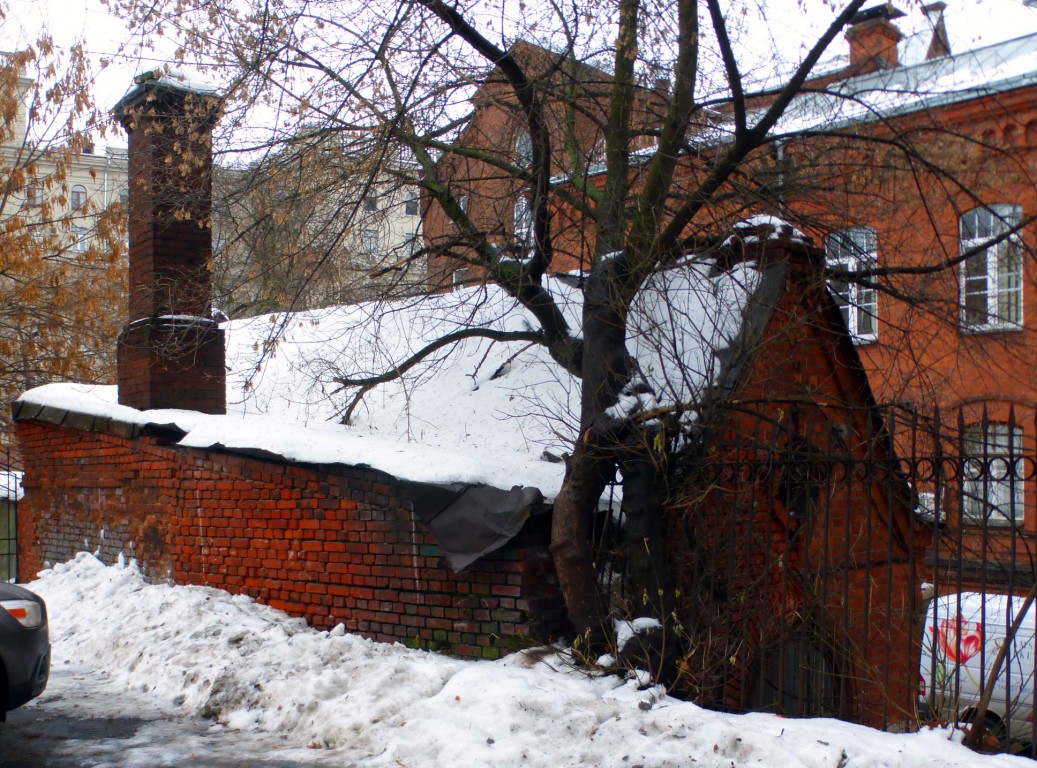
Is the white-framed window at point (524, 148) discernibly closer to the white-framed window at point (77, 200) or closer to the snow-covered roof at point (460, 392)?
the snow-covered roof at point (460, 392)

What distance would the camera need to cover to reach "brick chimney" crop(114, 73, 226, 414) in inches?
362

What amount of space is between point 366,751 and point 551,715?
105 centimetres

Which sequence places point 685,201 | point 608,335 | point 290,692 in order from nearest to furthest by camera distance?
point 290,692 → point 608,335 → point 685,201

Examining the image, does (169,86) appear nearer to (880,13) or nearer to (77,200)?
(880,13)

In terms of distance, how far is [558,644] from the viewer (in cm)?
643

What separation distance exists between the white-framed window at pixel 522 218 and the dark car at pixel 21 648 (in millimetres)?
3956

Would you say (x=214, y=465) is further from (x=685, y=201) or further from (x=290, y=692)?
(x=685, y=201)

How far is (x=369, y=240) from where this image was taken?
9.12 meters

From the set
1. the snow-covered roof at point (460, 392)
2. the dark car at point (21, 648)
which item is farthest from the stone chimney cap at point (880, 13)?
the dark car at point (21, 648)

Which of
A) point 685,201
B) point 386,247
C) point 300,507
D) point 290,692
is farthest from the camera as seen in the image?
point 386,247

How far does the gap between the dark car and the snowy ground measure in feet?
2.35

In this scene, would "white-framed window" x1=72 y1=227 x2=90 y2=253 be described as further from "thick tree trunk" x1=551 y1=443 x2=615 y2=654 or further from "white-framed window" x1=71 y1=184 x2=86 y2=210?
"thick tree trunk" x1=551 y1=443 x2=615 y2=654

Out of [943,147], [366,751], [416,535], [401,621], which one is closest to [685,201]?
[943,147]

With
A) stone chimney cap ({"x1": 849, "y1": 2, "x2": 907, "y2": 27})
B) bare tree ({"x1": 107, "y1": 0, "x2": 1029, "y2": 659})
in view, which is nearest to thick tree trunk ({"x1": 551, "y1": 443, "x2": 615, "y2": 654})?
bare tree ({"x1": 107, "y1": 0, "x2": 1029, "y2": 659})
